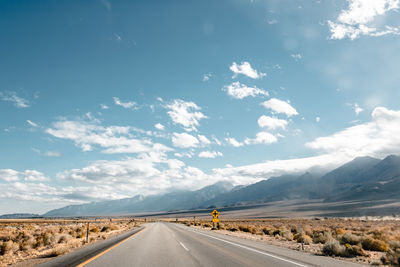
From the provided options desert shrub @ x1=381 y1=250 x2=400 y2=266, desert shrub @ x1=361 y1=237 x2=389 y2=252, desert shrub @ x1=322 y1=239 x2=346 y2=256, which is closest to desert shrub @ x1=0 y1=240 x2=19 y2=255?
desert shrub @ x1=322 y1=239 x2=346 y2=256

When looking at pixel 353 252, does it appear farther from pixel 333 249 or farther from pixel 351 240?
pixel 351 240

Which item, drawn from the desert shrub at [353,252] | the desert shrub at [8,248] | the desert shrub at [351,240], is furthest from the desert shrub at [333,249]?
the desert shrub at [8,248]

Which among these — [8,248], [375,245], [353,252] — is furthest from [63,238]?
[375,245]

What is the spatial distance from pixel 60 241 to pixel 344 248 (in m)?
16.7

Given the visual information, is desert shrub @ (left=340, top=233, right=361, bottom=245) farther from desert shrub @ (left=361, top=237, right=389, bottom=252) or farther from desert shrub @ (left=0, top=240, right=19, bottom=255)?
desert shrub @ (left=0, top=240, right=19, bottom=255)

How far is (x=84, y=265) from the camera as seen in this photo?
27.2 feet

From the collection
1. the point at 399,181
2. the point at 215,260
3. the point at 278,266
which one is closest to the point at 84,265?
the point at 215,260

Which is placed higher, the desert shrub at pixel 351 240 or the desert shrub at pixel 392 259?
the desert shrub at pixel 392 259

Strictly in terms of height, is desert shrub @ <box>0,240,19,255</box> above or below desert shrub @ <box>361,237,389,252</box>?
above

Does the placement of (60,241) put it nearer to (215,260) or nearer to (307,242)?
(215,260)

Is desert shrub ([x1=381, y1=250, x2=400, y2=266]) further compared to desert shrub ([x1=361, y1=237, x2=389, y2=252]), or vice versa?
desert shrub ([x1=361, y1=237, x2=389, y2=252])

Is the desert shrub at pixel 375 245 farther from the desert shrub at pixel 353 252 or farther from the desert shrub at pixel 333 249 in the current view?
the desert shrub at pixel 333 249

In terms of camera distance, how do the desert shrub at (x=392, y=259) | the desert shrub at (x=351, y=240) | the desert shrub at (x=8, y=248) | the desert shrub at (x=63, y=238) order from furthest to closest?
the desert shrub at (x=63, y=238), the desert shrub at (x=351, y=240), the desert shrub at (x=8, y=248), the desert shrub at (x=392, y=259)

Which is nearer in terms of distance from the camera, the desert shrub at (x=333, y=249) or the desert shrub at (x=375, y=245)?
the desert shrub at (x=333, y=249)
